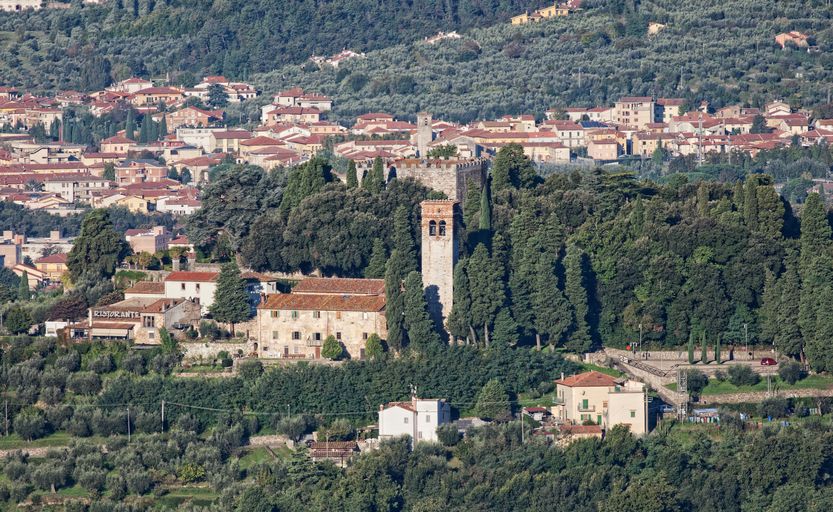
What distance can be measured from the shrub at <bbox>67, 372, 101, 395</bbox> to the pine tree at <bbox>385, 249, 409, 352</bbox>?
749 cm

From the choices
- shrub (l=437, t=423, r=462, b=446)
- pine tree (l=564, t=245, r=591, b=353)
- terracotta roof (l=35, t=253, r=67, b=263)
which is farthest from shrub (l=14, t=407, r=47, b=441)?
terracotta roof (l=35, t=253, r=67, b=263)

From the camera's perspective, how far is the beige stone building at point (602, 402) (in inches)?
2339

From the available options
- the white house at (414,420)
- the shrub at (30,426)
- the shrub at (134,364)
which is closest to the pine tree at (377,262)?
the white house at (414,420)

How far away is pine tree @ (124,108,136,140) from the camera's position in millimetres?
131375

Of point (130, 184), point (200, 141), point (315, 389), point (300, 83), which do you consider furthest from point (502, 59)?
point (315, 389)

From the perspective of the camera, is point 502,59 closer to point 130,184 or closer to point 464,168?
point 130,184

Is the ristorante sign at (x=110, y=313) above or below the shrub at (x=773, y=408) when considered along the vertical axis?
above

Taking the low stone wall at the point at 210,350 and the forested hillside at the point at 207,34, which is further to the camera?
the forested hillside at the point at 207,34

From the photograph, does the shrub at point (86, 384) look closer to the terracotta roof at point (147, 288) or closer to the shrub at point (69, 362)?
the shrub at point (69, 362)

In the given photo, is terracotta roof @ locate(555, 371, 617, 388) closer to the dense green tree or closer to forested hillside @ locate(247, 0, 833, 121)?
the dense green tree

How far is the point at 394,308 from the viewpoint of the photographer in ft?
204

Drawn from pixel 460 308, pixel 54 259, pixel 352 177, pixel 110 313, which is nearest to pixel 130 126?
pixel 54 259

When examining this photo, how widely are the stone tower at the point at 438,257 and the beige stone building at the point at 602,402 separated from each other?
4249 millimetres

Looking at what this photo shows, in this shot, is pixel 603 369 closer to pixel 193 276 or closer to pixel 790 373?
pixel 790 373
